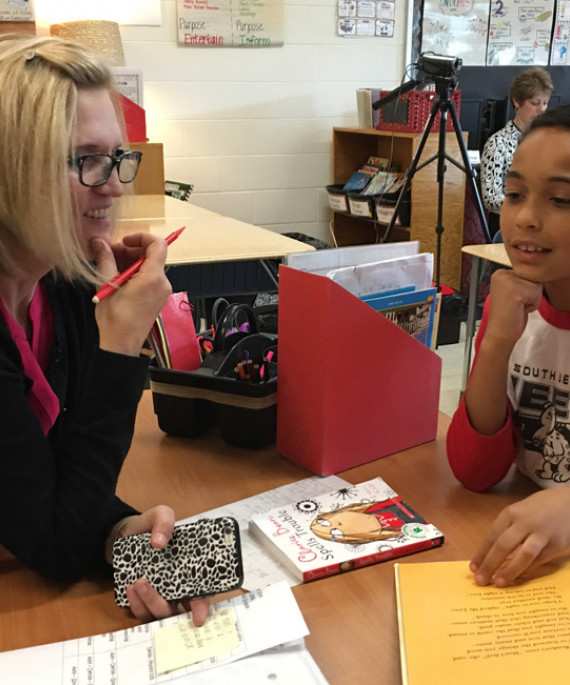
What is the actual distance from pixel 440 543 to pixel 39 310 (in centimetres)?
62

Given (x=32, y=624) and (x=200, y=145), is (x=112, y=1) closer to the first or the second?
(x=200, y=145)

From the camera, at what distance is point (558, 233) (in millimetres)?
981

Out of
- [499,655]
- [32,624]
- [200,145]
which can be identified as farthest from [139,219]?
[499,655]

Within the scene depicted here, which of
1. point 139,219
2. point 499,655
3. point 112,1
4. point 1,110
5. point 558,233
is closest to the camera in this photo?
point 499,655

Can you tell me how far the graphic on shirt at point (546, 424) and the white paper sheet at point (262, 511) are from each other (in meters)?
0.28

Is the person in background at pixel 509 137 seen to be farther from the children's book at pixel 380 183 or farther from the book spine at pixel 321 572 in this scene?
the book spine at pixel 321 572

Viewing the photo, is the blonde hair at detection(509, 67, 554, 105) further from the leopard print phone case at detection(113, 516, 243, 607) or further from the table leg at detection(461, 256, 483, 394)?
the leopard print phone case at detection(113, 516, 243, 607)

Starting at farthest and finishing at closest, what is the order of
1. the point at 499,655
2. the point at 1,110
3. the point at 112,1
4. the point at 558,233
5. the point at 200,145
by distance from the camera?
the point at 200,145, the point at 112,1, the point at 558,233, the point at 1,110, the point at 499,655

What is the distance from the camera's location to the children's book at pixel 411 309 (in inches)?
43.3

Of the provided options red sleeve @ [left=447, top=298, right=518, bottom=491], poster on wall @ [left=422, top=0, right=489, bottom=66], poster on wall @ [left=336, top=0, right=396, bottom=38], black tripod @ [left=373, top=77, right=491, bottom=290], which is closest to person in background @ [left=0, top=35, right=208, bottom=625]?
red sleeve @ [left=447, top=298, right=518, bottom=491]

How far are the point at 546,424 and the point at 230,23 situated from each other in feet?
12.2

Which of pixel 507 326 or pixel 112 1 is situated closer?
pixel 507 326

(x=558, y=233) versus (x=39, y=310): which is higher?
(x=558, y=233)

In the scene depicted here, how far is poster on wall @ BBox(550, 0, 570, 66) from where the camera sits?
4895 millimetres
